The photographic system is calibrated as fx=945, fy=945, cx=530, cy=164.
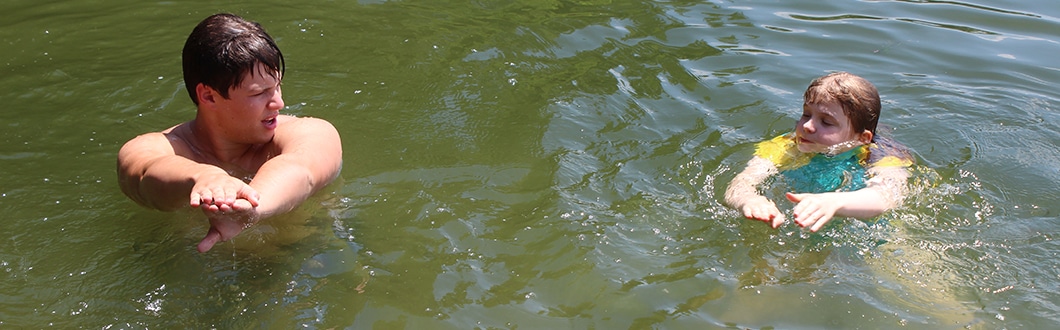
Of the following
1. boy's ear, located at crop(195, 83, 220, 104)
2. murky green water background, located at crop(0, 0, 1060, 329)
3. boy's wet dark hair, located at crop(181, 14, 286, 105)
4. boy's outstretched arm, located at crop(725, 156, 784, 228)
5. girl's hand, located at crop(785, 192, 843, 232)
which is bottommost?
murky green water background, located at crop(0, 0, 1060, 329)

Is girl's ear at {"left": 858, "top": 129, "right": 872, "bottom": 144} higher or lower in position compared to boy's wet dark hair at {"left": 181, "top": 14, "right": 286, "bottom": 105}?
lower

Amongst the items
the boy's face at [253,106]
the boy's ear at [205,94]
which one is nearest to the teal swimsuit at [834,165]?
the boy's face at [253,106]

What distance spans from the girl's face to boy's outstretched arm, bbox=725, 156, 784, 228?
0.26 metres

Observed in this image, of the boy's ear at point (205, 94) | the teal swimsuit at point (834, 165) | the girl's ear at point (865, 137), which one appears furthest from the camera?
the girl's ear at point (865, 137)

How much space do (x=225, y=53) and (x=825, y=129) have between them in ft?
10.1

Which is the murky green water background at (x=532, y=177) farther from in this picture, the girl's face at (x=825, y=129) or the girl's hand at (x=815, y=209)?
the girl's face at (x=825, y=129)

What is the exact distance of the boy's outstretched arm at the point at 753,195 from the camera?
432 cm

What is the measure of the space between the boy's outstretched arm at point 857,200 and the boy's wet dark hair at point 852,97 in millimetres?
296

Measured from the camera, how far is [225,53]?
158 inches

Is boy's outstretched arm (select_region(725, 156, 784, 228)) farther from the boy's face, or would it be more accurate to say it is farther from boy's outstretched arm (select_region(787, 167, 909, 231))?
the boy's face

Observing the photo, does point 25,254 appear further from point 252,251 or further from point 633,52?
point 633,52

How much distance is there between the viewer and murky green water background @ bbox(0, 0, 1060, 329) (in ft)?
13.4

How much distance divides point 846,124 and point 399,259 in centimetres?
249

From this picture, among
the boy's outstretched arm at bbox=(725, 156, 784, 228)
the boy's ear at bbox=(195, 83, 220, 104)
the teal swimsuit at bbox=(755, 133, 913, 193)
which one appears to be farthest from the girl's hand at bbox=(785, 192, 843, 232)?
the boy's ear at bbox=(195, 83, 220, 104)
